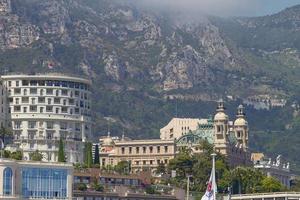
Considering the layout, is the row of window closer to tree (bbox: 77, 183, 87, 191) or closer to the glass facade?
the glass facade

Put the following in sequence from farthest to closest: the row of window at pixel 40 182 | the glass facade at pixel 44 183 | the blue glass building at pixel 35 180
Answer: the glass facade at pixel 44 183 → the row of window at pixel 40 182 → the blue glass building at pixel 35 180

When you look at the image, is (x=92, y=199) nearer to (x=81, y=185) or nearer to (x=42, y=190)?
(x=81, y=185)

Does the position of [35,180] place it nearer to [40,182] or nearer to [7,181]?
[40,182]

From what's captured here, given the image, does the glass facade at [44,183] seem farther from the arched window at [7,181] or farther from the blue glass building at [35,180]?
the arched window at [7,181]

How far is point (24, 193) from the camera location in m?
170

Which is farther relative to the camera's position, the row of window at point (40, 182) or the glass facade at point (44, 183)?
the glass facade at point (44, 183)

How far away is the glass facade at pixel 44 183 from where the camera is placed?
171 metres

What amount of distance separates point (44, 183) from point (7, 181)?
7.06m

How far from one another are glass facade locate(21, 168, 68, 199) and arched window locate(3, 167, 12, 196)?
2.76 meters

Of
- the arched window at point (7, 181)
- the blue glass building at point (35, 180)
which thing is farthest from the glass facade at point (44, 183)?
the arched window at point (7, 181)

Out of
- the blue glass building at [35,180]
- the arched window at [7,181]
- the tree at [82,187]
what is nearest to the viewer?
the arched window at [7,181]

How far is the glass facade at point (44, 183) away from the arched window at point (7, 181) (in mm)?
2762

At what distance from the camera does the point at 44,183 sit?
568 feet

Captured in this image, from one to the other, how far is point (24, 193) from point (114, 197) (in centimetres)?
3157
